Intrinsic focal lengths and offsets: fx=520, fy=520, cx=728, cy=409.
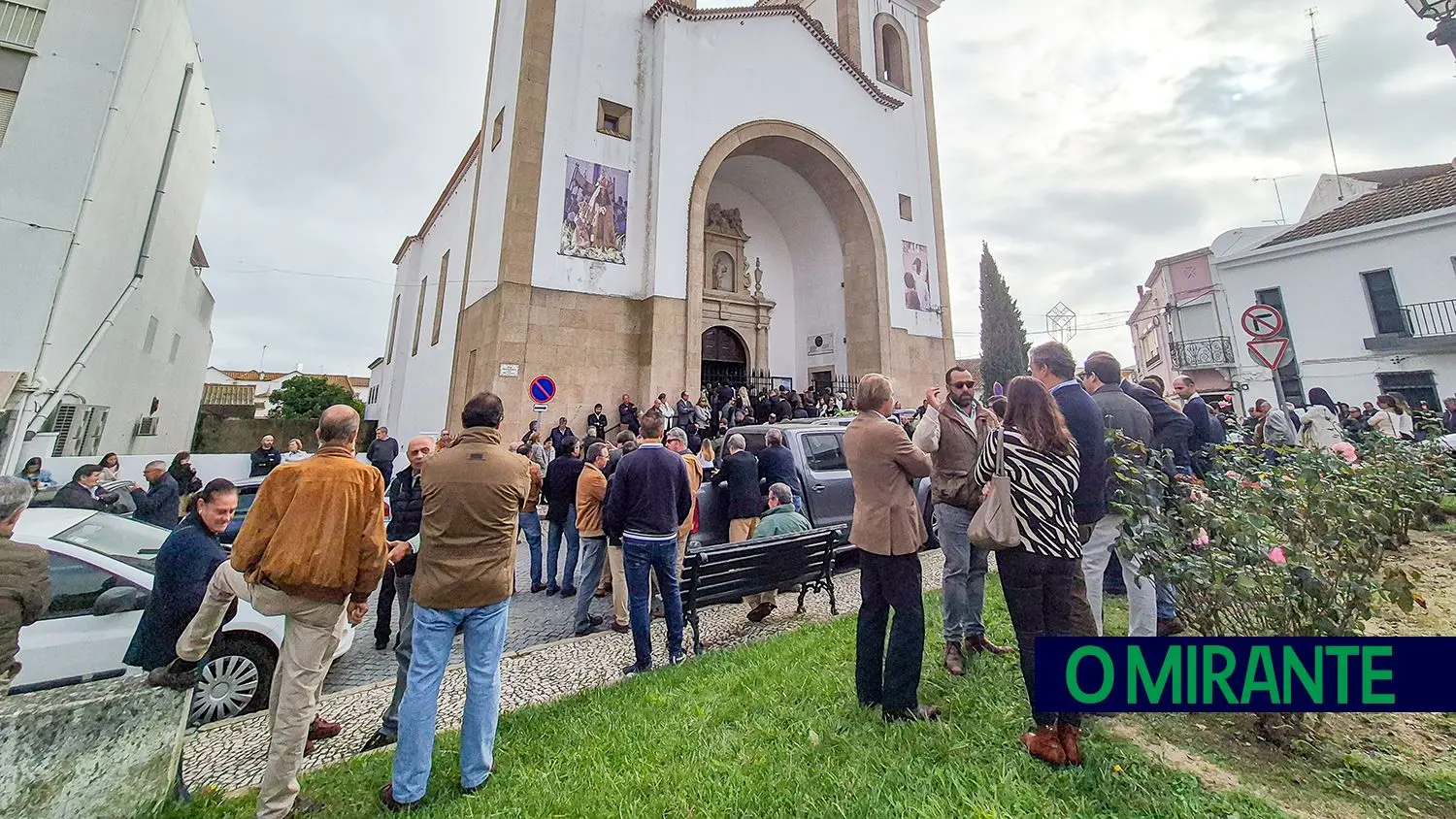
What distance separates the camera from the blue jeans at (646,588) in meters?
3.77

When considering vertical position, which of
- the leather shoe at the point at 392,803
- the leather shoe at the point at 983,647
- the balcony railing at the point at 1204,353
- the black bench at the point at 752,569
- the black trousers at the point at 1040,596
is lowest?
the leather shoe at the point at 392,803

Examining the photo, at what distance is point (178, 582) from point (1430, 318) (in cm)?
2633

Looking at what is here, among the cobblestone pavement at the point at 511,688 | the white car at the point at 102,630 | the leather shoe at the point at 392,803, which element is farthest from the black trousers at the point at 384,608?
the leather shoe at the point at 392,803

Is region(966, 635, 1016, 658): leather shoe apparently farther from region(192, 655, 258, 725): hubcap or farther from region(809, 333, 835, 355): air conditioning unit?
region(809, 333, 835, 355): air conditioning unit

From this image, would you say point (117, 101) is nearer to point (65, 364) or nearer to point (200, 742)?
point (65, 364)

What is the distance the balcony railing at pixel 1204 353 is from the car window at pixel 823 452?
23.0 meters

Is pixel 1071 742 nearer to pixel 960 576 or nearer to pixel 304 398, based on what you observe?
pixel 960 576

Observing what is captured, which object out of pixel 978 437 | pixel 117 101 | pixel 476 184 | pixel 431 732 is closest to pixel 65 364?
pixel 117 101

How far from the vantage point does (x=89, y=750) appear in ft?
6.68

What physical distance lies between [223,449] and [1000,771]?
32658 millimetres

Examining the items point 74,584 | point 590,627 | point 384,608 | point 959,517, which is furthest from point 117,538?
point 959,517

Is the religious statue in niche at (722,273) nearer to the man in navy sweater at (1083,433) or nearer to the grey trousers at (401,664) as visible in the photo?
the man in navy sweater at (1083,433)

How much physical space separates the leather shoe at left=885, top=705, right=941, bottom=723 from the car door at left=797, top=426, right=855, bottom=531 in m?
4.03

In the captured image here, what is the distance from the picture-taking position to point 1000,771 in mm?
2090
